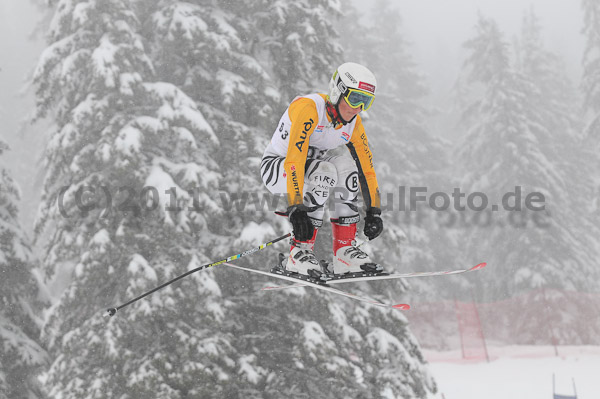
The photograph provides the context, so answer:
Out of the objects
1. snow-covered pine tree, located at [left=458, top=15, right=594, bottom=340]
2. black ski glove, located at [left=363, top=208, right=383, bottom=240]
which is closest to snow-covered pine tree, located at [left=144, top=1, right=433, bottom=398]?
black ski glove, located at [left=363, top=208, right=383, bottom=240]

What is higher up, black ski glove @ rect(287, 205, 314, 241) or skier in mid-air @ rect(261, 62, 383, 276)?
skier in mid-air @ rect(261, 62, 383, 276)

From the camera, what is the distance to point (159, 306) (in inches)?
384

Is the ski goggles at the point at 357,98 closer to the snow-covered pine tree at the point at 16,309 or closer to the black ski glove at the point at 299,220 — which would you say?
the black ski glove at the point at 299,220

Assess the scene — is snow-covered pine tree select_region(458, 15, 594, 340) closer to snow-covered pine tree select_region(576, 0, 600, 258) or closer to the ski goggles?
snow-covered pine tree select_region(576, 0, 600, 258)

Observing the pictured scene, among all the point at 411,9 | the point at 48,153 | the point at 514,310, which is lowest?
the point at 48,153

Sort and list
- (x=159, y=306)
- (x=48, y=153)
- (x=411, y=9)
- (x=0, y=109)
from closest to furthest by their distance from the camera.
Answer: (x=159, y=306), (x=48, y=153), (x=0, y=109), (x=411, y=9)

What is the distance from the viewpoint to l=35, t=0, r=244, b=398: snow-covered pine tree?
9758 mm

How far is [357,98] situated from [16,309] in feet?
31.7

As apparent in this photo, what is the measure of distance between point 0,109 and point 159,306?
4481 cm

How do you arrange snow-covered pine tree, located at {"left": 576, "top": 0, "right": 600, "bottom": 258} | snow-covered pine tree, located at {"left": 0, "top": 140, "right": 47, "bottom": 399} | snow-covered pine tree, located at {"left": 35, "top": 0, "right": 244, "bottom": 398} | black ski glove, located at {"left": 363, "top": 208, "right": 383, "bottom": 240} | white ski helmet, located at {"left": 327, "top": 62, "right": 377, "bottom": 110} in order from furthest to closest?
snow-covered pine tree, located at {"left": 576, "top": 0, "right": 600, "bottom": 258}
snow-covered pine tree, located at {"left": 0, "top": 140, "right": 47, "bottom": 399}
snow-covered pine tree, located at {"left": 35, "top": 0, "right": 244, "bottom": 398}
black ski glove, located at {"left": 363, "top": 208, "right": 383, "bottom": 240}
white ski helmet, located at {"left": 327, "top": 62, "right": 377, "bottom": 110}

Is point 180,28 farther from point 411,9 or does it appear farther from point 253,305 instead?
point 411,9

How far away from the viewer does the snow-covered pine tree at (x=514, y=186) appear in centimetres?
2420

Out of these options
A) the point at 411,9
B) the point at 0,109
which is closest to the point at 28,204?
the point at 0,109

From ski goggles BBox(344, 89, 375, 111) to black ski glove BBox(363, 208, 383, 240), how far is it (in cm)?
111
